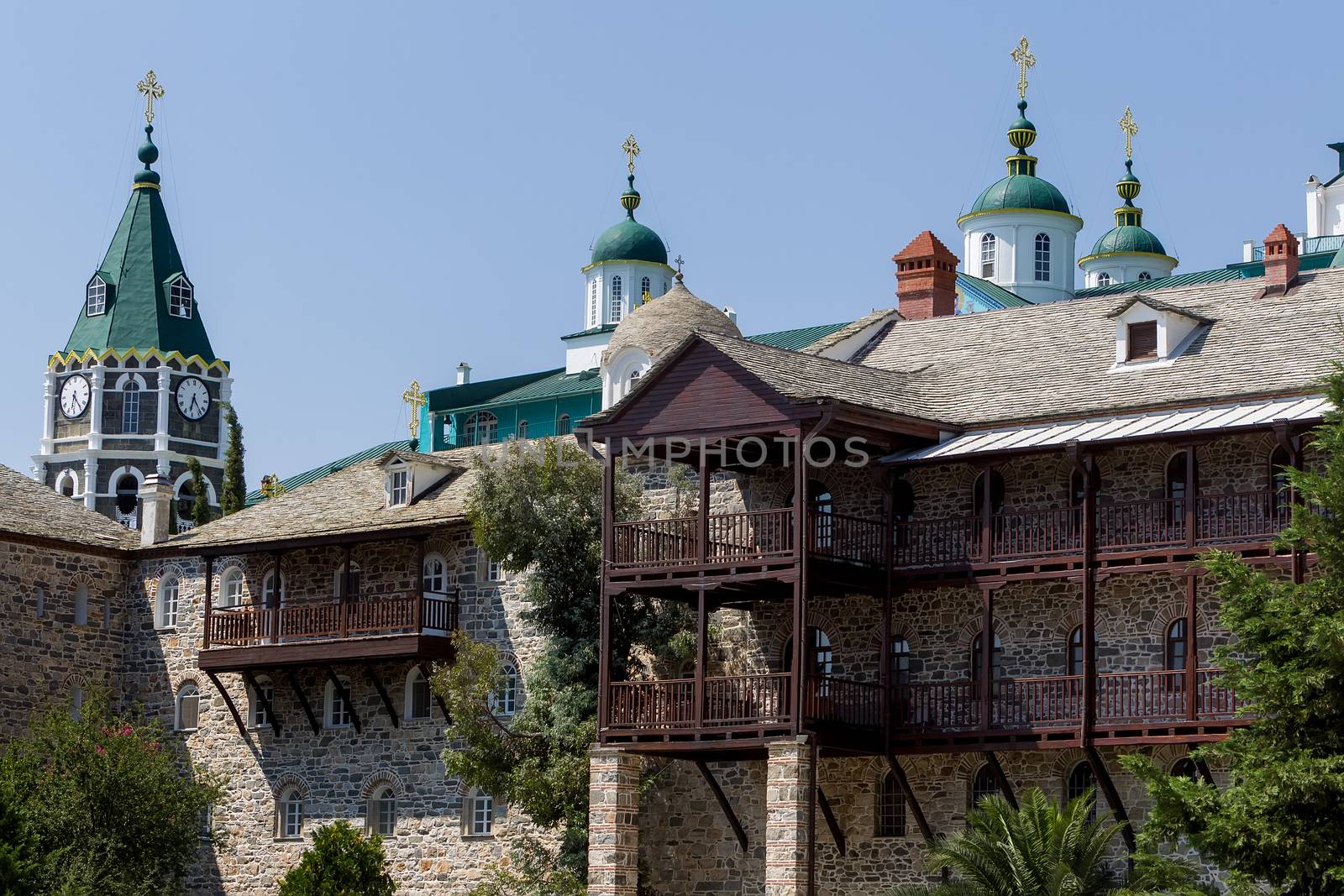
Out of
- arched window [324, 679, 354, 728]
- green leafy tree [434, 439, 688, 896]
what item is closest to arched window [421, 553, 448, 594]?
arched window [324, 679, 354, 728]

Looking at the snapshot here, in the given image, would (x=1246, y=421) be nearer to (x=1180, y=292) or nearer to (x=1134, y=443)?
(x=1134, y=443)

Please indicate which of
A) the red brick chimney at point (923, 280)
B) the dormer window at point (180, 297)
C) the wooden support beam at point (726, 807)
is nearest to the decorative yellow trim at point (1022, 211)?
the red brick chimney at point (923, 280)

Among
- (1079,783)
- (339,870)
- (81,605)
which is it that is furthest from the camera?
(81,605)

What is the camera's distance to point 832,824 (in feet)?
145

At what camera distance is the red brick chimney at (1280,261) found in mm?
45531

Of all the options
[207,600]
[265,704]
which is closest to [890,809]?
[265,704]

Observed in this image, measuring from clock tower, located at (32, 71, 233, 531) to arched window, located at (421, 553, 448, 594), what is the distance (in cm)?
5365

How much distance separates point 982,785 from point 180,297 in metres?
69.3

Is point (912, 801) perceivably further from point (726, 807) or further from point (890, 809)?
point (726, 807)

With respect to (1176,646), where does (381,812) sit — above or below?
below

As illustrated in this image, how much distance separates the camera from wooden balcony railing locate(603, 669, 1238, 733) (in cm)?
4028

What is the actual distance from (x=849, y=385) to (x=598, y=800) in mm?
8022

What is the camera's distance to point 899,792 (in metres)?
44.1

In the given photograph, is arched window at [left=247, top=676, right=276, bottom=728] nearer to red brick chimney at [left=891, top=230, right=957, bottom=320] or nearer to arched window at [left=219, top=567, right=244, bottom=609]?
arched window at [left=219, top=567, right=244, bottom=609]
